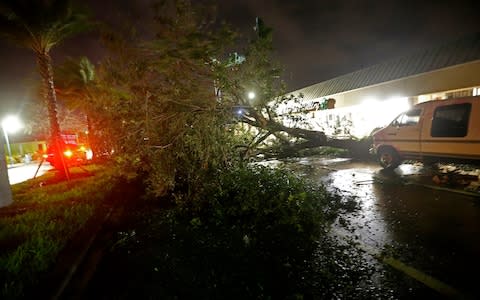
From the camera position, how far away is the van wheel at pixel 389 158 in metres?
8.56

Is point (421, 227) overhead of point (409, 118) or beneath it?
beneath

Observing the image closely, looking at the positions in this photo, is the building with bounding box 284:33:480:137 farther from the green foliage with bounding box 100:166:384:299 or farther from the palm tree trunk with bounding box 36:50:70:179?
the palm tree trunk with bounding box 36:50:70:179

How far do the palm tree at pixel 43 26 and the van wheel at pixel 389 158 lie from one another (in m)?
11.7

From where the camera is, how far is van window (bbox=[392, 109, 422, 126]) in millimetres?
7802

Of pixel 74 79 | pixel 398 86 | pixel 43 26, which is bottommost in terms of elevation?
pixel 398 86

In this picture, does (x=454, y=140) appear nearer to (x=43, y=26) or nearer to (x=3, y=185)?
(x=3, y=185)

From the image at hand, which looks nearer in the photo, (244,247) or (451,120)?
(244,247)

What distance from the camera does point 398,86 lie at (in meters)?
14.5

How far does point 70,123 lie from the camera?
127 feet

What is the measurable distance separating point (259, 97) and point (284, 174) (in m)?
2.80

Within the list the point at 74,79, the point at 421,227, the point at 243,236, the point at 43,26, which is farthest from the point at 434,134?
the point at 74,79

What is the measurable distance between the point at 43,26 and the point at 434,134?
47.6 ft

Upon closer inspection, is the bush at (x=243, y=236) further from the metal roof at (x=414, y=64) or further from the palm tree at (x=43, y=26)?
the metal roof at (x=414, y=64)

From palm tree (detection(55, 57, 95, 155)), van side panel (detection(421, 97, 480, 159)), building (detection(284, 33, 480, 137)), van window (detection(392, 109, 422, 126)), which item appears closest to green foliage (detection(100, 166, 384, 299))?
van side panel (detection(421, 97, 480, 159))
